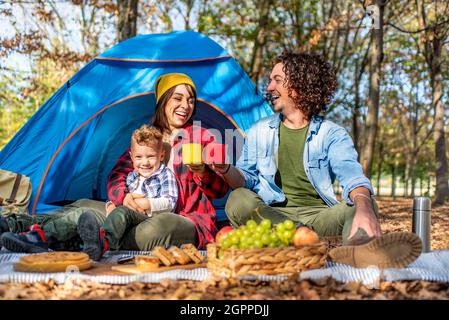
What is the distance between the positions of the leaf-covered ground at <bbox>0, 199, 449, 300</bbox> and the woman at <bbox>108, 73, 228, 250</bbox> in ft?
2.84

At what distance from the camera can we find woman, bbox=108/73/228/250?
3.30 meters

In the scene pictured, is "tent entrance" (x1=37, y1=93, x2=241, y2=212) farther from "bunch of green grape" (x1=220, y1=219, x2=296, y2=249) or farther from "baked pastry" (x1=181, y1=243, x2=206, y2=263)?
"bunch of green grape" (x1=220, y1=219, x2=296, y2=249)

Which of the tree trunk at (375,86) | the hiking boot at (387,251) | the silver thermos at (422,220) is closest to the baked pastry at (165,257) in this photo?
the hiking boot at (387,251)

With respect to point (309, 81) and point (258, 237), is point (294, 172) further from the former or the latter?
point (258, 237)

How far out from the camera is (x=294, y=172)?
344 centimetres

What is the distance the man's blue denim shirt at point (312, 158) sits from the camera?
328 centimetres

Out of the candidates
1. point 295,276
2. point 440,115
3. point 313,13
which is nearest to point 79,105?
point 295,276

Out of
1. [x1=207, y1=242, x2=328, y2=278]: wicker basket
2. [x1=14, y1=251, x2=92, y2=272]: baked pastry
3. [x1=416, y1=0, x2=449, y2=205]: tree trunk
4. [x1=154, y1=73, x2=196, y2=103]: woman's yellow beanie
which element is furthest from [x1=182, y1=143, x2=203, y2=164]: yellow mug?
[x1=416, y1=0, x2=449, y2=205]: tree trunk

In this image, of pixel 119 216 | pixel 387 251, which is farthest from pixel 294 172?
pixel 119 216

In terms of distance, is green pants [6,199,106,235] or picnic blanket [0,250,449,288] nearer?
picnic blanket [0,250,449,288]

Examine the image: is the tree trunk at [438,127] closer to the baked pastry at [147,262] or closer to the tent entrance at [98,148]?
the tent entrance at [98,148]

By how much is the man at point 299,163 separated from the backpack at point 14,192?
5.56 ft

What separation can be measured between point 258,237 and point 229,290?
332mm

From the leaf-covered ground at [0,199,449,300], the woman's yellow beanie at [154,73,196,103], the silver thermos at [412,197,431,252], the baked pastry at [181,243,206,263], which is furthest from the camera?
the woman's yellow beanie at [154,73,196,103]
